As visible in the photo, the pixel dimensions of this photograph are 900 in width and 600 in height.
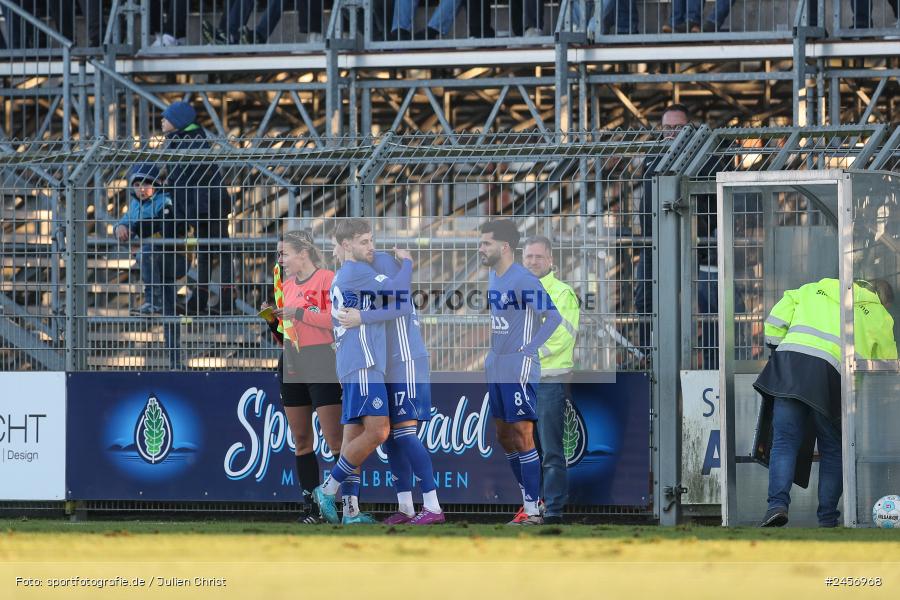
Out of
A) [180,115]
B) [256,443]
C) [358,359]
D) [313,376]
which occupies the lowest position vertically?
[256,443]

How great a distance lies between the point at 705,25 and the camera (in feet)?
63.1

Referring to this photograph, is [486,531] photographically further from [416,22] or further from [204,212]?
[416,22]

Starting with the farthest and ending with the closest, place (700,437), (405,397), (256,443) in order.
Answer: (256,443) → (700,437) → (405,397)

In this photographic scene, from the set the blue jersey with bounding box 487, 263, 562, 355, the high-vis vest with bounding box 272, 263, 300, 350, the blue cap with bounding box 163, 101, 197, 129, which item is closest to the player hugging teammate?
the high-vis vest with bounding box 272, 263, 300, 350

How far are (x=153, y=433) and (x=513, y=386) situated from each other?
3.01 metres

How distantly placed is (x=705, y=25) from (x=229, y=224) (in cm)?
767

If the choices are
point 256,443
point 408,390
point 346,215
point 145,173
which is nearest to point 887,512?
point 408,390

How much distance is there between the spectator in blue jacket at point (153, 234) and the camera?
13.5 metres

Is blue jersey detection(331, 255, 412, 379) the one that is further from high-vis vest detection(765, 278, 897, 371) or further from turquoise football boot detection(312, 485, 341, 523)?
high-vis vest detection(765, 278, 897, 371)

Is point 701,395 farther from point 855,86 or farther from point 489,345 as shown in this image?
point 855,86

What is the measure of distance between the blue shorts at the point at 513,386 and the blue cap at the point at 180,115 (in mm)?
4453

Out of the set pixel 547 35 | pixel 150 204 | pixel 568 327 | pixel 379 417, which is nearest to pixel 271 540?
pixel 379 417

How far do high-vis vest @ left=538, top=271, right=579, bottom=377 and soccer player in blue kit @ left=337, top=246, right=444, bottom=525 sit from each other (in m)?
0.90

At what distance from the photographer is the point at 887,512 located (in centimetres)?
1163
